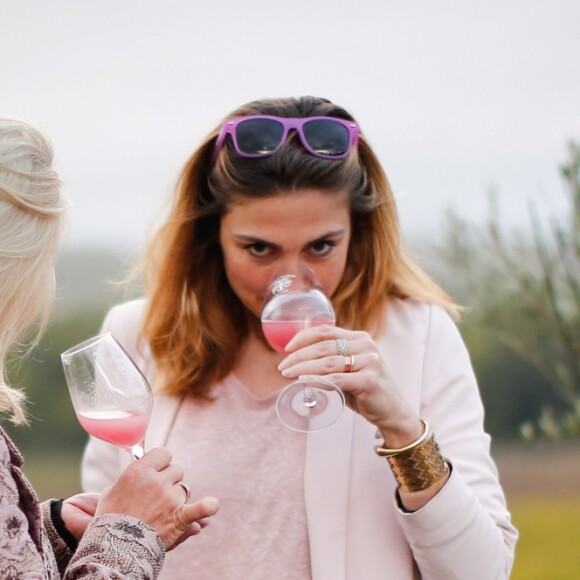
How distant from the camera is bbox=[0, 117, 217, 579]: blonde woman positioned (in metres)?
1.53

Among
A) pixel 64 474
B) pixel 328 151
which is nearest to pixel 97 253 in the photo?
pixel 64 474

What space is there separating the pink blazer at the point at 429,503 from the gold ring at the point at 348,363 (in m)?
0.31

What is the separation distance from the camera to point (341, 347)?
1.94 metres

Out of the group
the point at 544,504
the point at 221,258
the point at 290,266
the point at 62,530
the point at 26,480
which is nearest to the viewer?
the point at 26,480

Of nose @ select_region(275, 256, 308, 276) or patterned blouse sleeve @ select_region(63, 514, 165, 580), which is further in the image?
nose @ select_region(275, 256, 308, 276)

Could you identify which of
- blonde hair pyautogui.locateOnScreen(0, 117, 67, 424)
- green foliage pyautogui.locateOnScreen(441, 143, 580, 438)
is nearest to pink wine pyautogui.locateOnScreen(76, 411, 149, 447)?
blonde hair pyautogui.locateOnScreen(0, 117, 67, 424)

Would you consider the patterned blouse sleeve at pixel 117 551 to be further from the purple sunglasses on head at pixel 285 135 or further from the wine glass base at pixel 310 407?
the purple sunglasses on head at pixel 285 135

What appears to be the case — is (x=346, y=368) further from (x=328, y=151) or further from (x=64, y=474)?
(x=64, y=474)

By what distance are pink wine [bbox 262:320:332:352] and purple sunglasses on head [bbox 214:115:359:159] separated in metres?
0.43

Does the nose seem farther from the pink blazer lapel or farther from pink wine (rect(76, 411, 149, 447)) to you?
pink wine (rect(76, 411, 149, 447))

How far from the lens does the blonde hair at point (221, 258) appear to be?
2.31m

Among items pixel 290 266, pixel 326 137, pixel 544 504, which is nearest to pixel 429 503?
pixel 290 266

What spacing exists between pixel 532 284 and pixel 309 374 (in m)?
2.47

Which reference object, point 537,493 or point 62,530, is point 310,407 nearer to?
point 62,530
